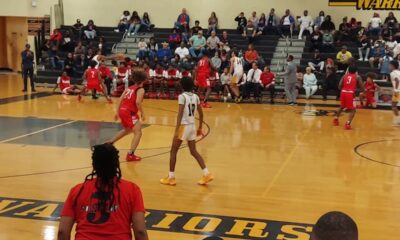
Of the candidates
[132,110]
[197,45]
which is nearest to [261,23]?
[197,45]

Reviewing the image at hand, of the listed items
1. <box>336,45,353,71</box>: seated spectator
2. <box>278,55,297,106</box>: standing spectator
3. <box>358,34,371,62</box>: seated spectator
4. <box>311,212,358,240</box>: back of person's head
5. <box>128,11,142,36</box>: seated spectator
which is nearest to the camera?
<box>311,212,358,240</box>: back of person's head

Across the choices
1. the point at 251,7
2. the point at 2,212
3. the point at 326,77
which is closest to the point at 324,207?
the point at 2,212

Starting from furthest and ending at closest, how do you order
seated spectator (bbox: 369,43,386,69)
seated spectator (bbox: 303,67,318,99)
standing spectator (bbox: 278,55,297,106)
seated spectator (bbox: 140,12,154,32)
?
seated spectator (bbox: 140,12,154,32) < seated spectator (bbox: 369,43,386,69) < seated spectator (bbox: 303,67,318,99) < standing spectator (bbox: 278,55,297,106)

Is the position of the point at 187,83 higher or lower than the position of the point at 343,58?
higher

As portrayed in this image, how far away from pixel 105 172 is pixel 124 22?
23.0 m

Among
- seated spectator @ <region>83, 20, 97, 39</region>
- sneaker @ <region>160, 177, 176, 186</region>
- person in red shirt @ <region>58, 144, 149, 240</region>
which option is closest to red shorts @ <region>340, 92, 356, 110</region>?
sneaker @ <region>160, 177, 176, 186</region>

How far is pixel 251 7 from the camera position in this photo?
24.8 m

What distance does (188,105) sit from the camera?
7566 millimetres

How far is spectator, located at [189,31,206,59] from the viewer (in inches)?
865

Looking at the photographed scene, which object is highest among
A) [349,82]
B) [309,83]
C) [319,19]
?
[319,19]

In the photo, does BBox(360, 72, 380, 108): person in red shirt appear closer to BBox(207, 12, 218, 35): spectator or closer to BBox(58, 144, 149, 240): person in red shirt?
BBox(207, 12, 218, 35): spectator

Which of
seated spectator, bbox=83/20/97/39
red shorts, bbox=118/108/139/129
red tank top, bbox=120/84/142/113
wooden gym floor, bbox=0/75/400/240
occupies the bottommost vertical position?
wooden gym floor, bbox=0/75/400/240

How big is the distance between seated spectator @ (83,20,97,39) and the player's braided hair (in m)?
22.4

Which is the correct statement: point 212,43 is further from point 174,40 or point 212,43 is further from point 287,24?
point 287,24
